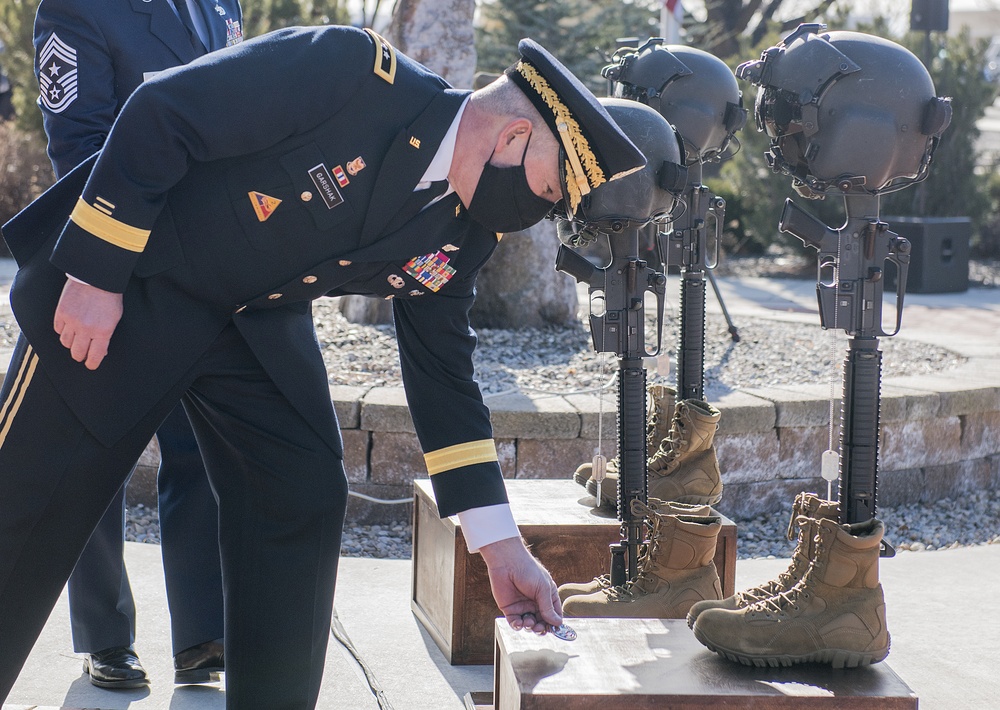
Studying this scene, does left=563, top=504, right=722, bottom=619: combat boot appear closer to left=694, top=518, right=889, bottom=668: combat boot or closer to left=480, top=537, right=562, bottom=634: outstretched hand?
Result: left=694, top=518, right=889, bottom=668: combat boot

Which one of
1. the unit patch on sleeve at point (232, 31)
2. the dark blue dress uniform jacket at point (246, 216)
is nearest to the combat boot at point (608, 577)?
the dark blue dress uniform jacket at point (246, 216)

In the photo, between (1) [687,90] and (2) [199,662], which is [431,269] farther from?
(1) [687,90]

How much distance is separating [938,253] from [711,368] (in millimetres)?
5090

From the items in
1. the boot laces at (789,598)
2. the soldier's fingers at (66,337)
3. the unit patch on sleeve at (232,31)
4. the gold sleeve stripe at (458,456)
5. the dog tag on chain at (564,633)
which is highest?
the unit patch on sleeve at (232,31)

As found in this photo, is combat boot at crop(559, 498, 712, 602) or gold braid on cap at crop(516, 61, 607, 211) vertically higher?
gold braid on cap at crop(516, 61, 607, 211)

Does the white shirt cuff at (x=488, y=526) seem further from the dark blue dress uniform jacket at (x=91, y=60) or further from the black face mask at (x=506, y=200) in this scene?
the dark blue dress uniform jacket at (x=91, y=60)

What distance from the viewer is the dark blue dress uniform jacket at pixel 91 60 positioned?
104 inches

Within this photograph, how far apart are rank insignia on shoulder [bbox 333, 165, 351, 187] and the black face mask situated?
0.21 meters

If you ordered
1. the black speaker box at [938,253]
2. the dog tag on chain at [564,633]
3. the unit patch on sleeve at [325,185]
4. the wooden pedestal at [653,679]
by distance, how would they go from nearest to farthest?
the unit patch on sleeve at [325,185]
the wooden pedestal at [653,679]
the dog tag on chain at [564,633]
the black speaker box at [938,253]

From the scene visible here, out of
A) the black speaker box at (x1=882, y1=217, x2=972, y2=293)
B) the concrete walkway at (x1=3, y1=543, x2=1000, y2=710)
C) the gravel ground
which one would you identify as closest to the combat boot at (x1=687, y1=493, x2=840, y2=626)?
the concrete walkway at (x1=3, y1=543, x2=1000, y2=710)

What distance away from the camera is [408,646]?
3.11m

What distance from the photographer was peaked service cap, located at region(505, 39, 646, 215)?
182cm

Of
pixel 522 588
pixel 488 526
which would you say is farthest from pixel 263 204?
pixel 522 588

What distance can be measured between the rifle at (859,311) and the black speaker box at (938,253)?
8.03 meters
